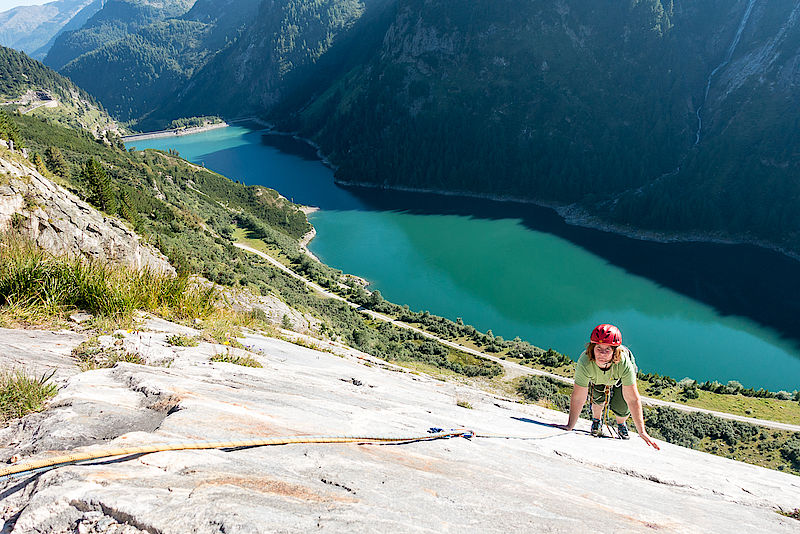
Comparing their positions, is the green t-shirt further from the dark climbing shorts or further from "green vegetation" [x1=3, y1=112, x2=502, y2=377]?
"green vegetation" [x1=3, y1=112, x2=502, y2=377]

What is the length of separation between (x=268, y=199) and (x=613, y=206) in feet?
205

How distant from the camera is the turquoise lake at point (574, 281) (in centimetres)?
4553

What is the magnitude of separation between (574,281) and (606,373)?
5811 cm

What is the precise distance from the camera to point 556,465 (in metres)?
4.40

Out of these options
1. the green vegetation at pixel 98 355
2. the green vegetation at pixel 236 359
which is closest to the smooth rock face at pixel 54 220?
the green vegetation at pixel 236 359

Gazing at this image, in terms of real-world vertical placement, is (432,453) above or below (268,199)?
below

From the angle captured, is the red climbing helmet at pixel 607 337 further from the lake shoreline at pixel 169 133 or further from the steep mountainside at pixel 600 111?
the lake shoreline at pixel 169 133

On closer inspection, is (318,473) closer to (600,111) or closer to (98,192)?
(98,192)

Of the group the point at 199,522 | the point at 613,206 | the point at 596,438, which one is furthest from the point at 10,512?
the point at 613,206

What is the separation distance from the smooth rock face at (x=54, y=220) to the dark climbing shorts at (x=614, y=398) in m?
8.28

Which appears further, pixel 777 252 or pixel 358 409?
pixel 777 252

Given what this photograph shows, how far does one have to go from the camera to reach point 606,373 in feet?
18.2

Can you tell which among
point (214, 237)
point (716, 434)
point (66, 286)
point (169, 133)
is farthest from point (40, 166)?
point (169, 133)

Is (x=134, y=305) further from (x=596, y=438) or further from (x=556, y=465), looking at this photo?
(x=596, y=438)
